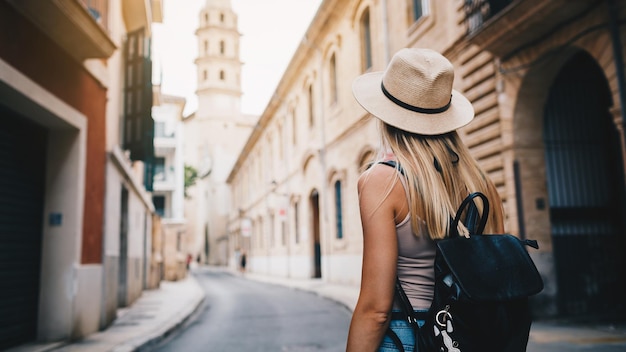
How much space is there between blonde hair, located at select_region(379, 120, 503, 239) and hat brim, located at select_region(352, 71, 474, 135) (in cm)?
5

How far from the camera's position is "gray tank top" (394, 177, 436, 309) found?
1768mm

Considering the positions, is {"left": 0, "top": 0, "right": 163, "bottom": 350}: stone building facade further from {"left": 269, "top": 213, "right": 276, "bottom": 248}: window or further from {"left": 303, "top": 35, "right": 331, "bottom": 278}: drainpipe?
{"left": 269, "top": 213, "right": 276, "bottom": 248}: window

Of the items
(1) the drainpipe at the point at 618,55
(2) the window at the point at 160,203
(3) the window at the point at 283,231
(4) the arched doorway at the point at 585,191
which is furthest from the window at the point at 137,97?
(2) the window at the point at 160,203

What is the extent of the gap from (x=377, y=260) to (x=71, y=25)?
21.2 ft

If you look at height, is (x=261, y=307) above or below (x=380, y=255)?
below

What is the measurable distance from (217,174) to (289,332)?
51.4 metres

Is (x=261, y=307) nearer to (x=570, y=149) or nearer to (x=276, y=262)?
(x=570, y=149)

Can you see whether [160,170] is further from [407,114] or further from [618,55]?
[407,114]

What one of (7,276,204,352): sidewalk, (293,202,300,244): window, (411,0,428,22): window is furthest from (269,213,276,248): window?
(411,0,428,22): window

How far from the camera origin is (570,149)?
988 centimetres

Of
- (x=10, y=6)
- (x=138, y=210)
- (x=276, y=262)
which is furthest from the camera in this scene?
(x=276, y=262)

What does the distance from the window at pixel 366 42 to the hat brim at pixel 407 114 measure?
15234 millimetres

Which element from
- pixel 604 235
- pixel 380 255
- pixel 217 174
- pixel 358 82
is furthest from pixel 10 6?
pixel 217 174

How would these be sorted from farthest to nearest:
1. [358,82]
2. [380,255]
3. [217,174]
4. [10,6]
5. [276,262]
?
[217,174], [276,262], [10,6], [358,82], [380,255]
